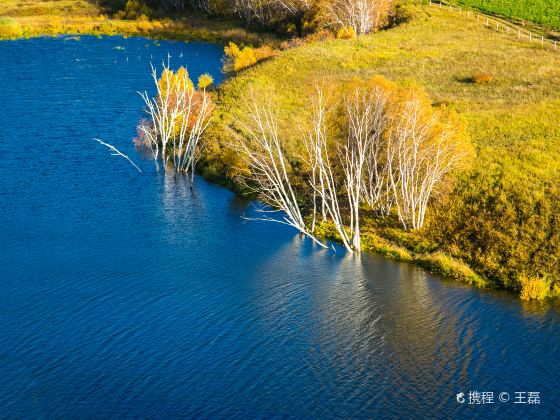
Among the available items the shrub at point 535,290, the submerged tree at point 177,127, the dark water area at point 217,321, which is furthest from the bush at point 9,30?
the shrub at point 535,290

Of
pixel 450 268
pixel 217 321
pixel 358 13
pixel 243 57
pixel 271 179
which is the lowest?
pixel 217 321

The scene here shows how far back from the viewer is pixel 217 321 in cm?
3656

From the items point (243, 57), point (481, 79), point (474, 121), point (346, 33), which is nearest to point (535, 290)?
point (474, 121)

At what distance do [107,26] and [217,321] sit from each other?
9696 cm

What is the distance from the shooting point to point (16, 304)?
37.5 metres

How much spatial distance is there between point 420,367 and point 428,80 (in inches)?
1957

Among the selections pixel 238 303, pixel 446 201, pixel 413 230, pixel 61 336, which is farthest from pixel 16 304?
pixel 446 201

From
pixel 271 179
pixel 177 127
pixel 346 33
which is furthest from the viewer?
pixel 346 33

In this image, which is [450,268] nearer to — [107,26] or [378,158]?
[378,158]

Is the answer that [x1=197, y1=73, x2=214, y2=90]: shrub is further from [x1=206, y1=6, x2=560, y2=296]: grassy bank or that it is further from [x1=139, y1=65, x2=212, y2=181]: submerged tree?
[x1=139, y1=65, x2=212, y2=181]: submerged tree

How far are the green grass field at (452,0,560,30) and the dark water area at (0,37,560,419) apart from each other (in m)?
66.7

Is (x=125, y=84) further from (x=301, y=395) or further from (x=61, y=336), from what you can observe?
(x=301, y=395)

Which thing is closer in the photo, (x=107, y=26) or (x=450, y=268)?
(x=450, y=268)

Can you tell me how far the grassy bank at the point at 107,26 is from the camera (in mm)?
116688
